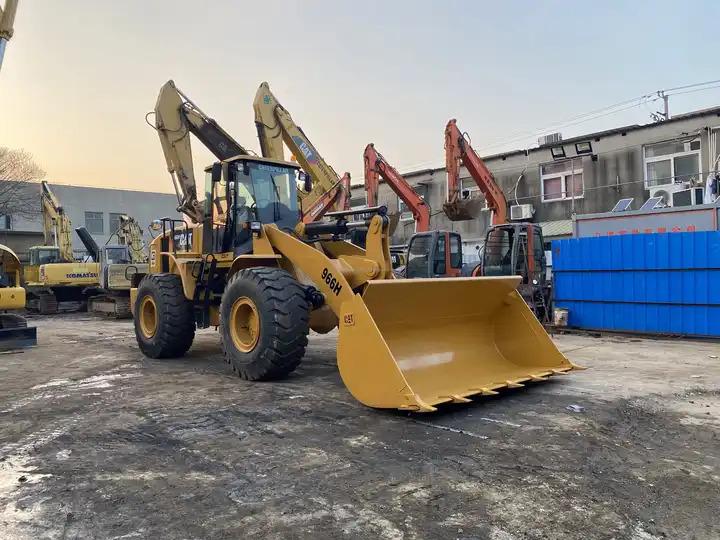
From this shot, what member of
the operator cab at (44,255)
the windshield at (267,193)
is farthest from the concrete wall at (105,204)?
the windshield at (267,193)

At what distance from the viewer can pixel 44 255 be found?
21.3 m

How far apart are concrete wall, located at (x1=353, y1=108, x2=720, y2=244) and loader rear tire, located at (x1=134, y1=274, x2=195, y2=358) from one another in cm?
1213

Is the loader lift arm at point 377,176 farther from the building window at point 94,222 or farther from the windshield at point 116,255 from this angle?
the building window at point 94,222

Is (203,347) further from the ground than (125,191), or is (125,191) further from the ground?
(125,191)

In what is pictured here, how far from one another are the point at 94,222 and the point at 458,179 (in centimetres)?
3757

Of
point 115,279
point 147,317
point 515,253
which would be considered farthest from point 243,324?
point 115,279

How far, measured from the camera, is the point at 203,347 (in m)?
9.57

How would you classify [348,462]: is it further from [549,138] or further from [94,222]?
[94,222]

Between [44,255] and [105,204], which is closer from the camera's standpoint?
[44,255]

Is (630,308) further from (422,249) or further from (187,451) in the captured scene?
(187,451)

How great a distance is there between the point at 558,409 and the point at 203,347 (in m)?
6.23

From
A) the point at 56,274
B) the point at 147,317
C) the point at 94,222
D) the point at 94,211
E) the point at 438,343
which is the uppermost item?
the point at 94,211

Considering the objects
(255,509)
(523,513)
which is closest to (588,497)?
(523,513)

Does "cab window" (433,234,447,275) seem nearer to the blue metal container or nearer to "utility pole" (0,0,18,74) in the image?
the blue metal container
